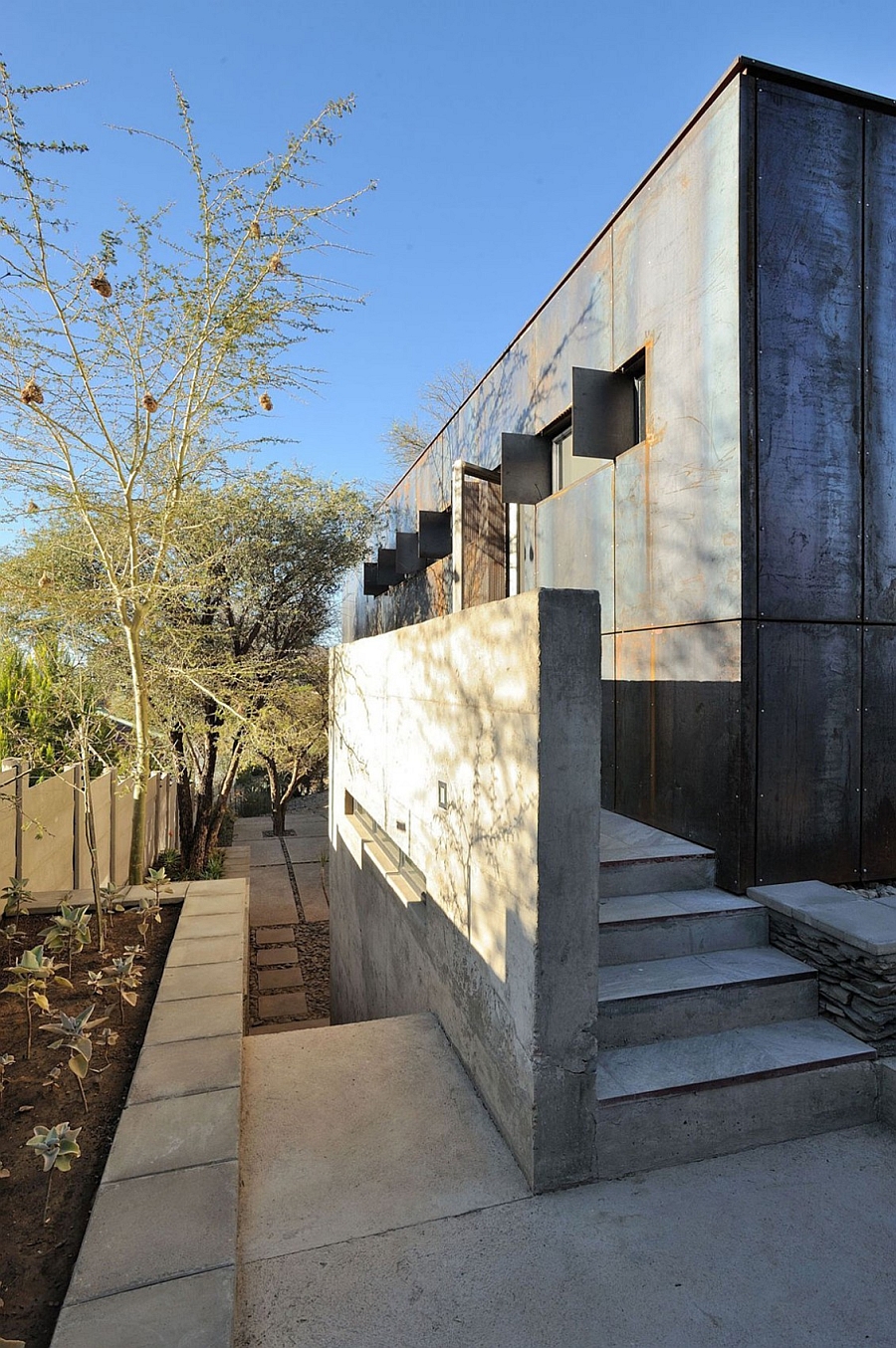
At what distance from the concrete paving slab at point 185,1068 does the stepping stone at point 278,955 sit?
222 inches

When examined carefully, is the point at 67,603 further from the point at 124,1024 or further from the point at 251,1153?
the point at 251,1153

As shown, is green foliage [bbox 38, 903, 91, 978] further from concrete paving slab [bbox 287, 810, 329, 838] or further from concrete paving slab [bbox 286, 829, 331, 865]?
concrete paving slab [bbox 287, 810, 329, 838]

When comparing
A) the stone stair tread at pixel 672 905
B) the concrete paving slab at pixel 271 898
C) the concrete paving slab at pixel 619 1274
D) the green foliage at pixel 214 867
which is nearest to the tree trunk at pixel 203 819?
the green foliage at pixel 214 867

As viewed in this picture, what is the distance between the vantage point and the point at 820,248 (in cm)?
342

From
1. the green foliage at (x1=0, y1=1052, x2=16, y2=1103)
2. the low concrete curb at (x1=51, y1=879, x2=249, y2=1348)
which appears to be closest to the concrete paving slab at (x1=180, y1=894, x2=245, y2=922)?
the low concrete curb at (x1=51, y1=879, x2=249, y2=1348)

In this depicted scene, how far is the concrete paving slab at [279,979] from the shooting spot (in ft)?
24.3

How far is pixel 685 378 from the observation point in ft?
12.1

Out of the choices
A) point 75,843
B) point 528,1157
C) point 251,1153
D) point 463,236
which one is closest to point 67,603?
point 75,843

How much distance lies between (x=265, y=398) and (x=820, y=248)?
10.7ft

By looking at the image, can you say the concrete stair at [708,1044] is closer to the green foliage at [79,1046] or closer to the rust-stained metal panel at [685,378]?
the rust-stained metal panel at [685,378]

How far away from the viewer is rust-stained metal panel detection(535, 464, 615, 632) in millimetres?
4562

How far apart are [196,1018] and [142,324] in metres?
4.04

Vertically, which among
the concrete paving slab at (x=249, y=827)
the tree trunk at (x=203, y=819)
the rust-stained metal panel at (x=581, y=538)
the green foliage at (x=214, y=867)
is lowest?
the concrete paving slab at (x=249, y=827)

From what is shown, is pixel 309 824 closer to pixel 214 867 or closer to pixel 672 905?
pixel 214 867
